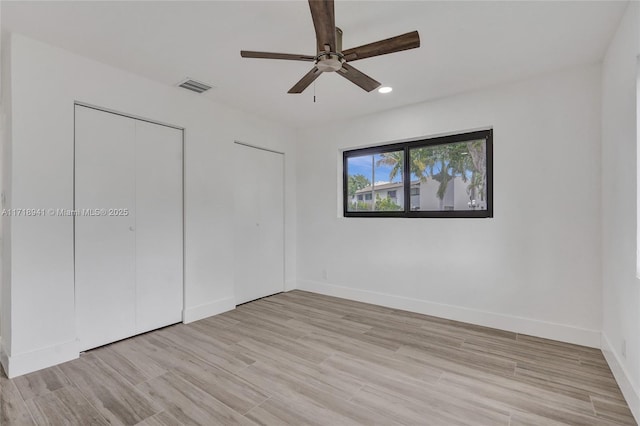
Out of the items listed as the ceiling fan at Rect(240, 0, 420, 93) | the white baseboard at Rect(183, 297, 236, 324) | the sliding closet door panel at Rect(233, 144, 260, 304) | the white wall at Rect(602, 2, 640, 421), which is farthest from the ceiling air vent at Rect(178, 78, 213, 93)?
the white wall at Rect(602, 2, 640, 421)

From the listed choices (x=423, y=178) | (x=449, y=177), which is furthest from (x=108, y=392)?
(x=449, y=177)

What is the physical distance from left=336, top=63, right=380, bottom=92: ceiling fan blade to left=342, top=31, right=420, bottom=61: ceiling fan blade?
124mm

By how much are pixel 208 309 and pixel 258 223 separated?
1.30 m

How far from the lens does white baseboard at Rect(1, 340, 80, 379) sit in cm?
229

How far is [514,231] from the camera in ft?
10.3

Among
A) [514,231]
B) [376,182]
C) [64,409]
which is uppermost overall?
[376,182]

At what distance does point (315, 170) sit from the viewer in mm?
4699

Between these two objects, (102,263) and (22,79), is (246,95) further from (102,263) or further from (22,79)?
(102,263)

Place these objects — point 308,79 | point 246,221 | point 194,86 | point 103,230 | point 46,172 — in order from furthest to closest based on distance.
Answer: point 246,221, point 194,86, point 103,230, point 46,172, point 308,79

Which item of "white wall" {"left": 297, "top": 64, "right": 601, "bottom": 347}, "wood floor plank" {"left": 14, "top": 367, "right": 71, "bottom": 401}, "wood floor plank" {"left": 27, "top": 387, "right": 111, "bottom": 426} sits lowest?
"wood floor plank" {"left": 27, "top": 387, "right": 111, "bottom": 426}

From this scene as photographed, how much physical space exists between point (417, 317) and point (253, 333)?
1831 mm

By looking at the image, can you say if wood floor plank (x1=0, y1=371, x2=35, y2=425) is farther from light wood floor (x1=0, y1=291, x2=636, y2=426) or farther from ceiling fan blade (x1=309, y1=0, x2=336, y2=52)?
ceiling fan blade (x1=309, y1=0, x2=336, y2=52)

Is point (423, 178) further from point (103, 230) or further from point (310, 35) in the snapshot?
point (103, 230)

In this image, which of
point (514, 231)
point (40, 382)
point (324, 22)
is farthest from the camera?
point (514, 231)
